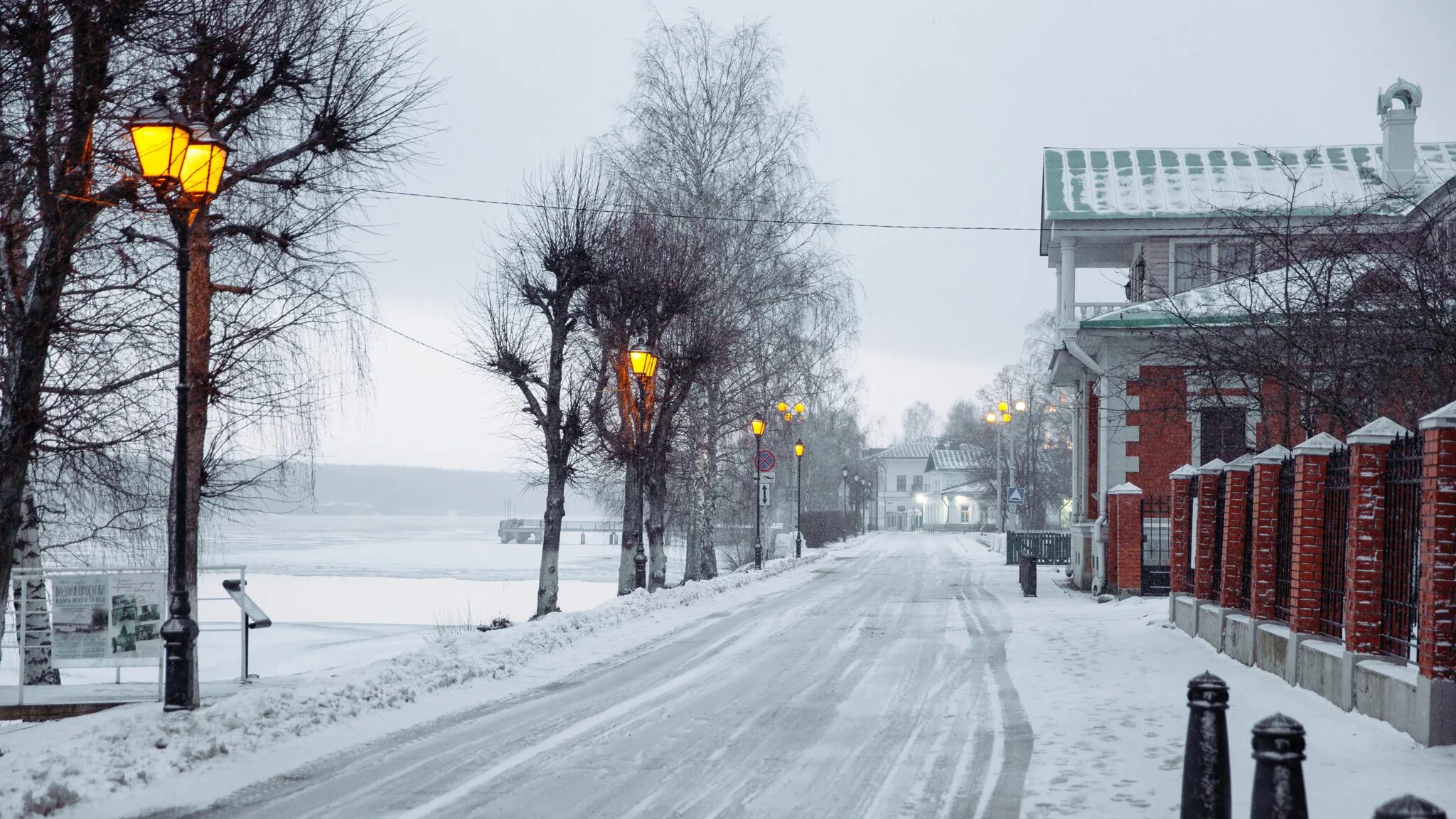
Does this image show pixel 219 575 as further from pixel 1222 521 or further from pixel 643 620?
pixel 1222 521

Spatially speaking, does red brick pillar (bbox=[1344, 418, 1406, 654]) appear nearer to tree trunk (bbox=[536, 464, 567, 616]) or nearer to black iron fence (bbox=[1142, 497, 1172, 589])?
black iron fence (bbox=[1142, 497, 1172, 589])

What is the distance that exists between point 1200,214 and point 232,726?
22203 millimetres

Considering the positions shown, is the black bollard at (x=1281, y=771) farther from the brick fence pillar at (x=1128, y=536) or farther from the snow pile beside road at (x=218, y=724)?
the brick fence pillar at (x=1128, y=536)

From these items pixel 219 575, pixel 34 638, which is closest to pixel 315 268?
pixel 34 638

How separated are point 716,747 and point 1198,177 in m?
23.5

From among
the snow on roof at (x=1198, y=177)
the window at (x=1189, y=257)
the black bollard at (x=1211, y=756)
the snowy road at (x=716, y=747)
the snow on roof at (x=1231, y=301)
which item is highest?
the snow on roof at (x=1198, y=177)

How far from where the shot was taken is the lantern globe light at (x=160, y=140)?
28.0 ft

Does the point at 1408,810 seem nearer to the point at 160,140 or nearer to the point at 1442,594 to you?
the point at 1442,594

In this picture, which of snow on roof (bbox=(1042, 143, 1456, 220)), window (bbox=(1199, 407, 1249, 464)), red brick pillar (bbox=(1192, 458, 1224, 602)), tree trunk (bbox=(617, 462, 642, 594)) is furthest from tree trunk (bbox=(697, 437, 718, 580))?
red brick pillar (bbox=(1192, 458, 1224, 602))

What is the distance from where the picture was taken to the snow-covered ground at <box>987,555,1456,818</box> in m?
6.57

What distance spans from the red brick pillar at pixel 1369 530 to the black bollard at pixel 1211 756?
3.77 m

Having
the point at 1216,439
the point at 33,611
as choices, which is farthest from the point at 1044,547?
the point at 33,611

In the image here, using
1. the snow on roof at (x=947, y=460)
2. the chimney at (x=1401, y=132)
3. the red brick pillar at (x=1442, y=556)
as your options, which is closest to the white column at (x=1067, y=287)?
the chimney at (x=1401, y=132)

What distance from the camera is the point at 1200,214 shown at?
25.0m
